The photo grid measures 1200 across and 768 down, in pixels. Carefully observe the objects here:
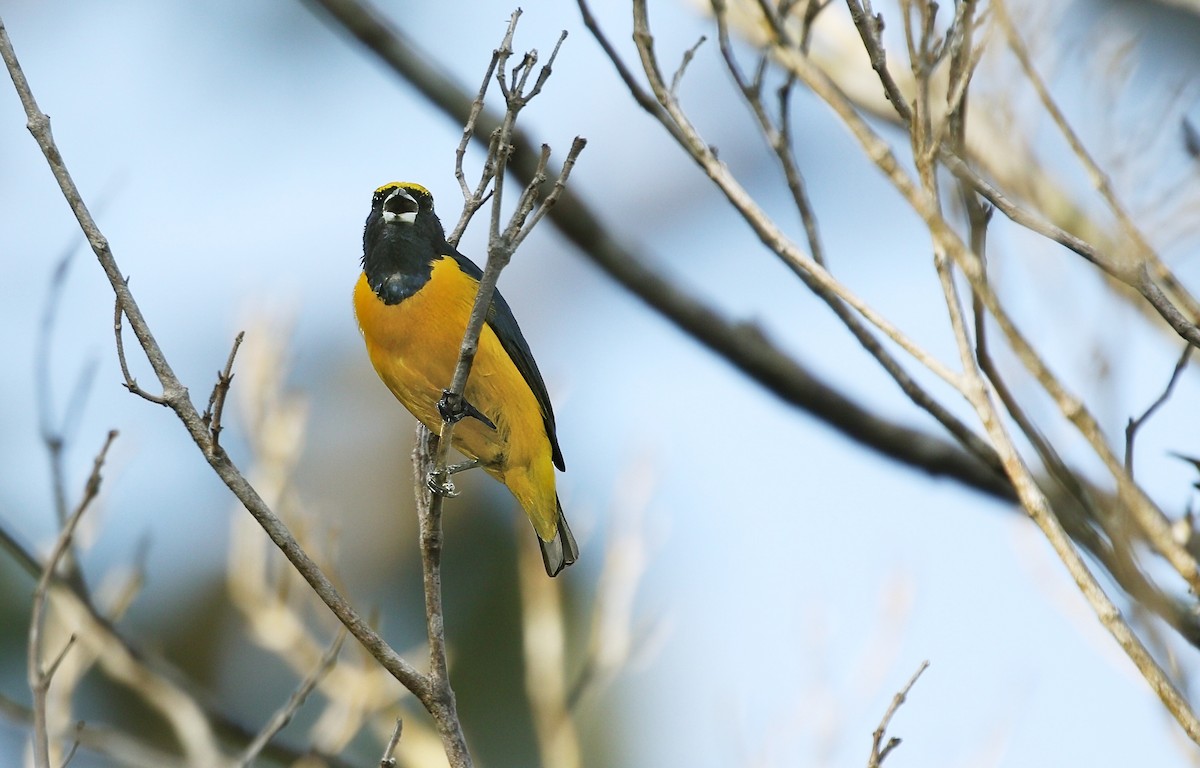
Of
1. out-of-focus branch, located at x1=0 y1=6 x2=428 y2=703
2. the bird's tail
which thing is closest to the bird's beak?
the bird's tail

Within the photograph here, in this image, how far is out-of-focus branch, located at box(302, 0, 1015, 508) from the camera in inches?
197

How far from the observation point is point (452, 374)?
→ 15.9ft

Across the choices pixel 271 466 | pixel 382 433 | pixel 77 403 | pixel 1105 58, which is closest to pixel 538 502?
pixel 271 466

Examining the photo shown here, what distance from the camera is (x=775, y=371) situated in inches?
207

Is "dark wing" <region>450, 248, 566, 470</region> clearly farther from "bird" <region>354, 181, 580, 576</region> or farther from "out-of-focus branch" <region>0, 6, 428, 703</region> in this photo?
"out-of-focus branch" <region>0, 6, 428, 703</region>

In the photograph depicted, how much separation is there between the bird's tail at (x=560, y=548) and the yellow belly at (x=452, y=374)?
7.0 inches

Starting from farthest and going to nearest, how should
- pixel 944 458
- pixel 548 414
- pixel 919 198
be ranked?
1. pixel 548 414
2. pixel 944 458
3. pixel 919 198

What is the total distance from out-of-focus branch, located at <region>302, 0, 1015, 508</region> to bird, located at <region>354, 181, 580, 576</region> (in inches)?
18.6

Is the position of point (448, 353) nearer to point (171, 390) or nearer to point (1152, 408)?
point (171, 390)

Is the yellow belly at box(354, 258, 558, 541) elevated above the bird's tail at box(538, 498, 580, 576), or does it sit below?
above

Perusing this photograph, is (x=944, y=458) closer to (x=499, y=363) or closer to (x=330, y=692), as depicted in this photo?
(x=499, y=363)

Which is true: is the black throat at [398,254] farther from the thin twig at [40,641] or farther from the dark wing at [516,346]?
the thin twig at [40,641]

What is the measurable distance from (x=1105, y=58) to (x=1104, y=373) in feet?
4.20

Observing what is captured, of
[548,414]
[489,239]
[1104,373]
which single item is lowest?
[1104,373]
